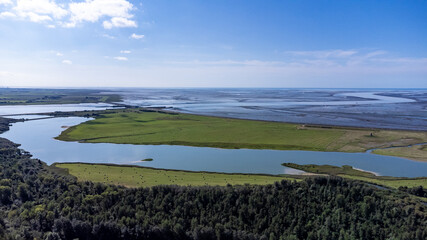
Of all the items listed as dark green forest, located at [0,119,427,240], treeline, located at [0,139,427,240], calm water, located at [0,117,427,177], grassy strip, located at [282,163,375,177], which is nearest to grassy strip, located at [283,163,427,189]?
grassy strip, located at [282,163,375,177]

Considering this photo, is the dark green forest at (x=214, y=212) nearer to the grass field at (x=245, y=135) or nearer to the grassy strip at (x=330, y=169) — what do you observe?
the grassy strip at (x=330, y=169)

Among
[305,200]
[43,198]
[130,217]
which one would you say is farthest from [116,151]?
[305,200]

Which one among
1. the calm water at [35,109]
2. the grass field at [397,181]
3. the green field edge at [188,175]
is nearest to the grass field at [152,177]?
the green field edge at [188,175]

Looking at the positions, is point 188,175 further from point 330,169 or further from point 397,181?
point 397,181

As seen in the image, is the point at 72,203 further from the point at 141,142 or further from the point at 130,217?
the point at 141,142

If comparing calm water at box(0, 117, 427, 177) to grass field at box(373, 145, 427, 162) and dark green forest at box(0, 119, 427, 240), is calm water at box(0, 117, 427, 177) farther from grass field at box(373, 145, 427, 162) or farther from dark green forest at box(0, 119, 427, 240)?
dark green forest at box(0, 119, 427, 240)
